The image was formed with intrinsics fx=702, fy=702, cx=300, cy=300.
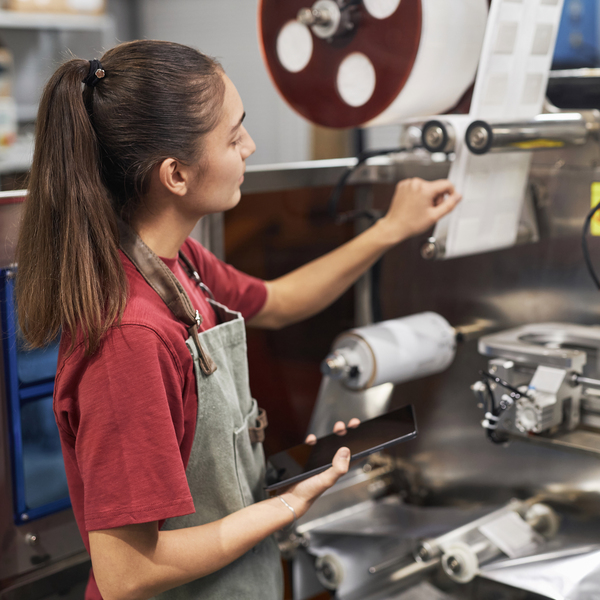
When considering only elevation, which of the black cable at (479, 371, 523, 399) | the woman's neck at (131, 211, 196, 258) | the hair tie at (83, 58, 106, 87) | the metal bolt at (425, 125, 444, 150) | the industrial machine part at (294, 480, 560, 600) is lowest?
the industrial machine part at (294, 480, 560, 600)

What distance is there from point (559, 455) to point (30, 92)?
3454 millimetres

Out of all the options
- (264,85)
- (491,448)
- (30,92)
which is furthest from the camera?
(30,92)

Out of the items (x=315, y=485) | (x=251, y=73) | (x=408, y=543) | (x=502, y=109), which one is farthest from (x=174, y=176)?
(x=251, y=73)

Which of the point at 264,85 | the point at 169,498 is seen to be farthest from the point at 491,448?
the point at 264,85

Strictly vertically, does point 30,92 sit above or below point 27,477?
above

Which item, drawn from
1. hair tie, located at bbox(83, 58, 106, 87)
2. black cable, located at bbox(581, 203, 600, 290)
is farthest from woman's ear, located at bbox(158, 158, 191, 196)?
black cable, located at bbox(581, 203, 600, 290)

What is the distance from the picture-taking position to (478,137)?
1047mm

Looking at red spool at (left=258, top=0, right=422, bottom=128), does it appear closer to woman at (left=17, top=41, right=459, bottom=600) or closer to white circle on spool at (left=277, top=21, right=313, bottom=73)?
white circle on spool at (left=277, top=21, right=313, bottom=73)

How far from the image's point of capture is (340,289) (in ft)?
4.33

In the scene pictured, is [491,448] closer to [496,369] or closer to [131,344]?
[496,369]

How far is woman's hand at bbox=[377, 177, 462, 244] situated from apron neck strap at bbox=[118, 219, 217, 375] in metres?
0.49

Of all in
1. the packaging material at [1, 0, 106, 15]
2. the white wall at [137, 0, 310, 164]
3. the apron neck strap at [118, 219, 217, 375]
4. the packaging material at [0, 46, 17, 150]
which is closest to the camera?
the apron neck strap at [118, 219, 217, 375]

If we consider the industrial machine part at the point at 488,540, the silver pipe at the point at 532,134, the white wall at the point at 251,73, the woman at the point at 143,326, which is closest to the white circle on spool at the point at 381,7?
the silver pipe at the point at 532,134

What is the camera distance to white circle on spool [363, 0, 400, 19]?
1.09 meters
